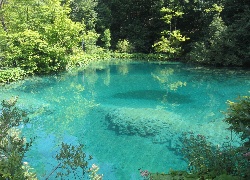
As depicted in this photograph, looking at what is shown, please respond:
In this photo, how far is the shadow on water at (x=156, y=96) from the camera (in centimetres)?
1408

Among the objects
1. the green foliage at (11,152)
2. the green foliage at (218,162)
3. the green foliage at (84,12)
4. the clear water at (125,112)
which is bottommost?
the clear water at (125,112)

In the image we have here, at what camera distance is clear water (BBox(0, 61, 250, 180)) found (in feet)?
25.9

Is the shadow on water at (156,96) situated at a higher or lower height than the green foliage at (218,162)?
lower

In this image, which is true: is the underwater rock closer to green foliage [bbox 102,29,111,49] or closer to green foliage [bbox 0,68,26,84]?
green foliage [bbox 0,68,26,84]

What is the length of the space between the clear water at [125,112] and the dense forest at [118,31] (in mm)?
1980

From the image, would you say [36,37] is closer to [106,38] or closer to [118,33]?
[106,38]

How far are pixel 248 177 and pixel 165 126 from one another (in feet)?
20.2

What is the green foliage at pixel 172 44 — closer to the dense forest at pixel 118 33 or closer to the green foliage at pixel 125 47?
the dense forest at pixel 118 33

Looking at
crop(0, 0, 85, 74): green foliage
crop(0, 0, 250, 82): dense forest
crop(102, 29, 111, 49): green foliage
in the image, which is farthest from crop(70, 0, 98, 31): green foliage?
crop(0, 0, 85, 74): green foliage

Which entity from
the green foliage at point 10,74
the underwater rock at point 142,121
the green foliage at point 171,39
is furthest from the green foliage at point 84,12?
the underwater rock at point 142,121

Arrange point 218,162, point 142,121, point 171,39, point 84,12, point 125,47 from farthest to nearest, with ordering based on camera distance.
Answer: point 125,47 < point 84,12 < point 171,39 < point 142,121 < point 218,162

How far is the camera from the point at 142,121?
35.5 ft

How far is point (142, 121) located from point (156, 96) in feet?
14.3

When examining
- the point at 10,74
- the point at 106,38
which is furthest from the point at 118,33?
the point at 10,74
